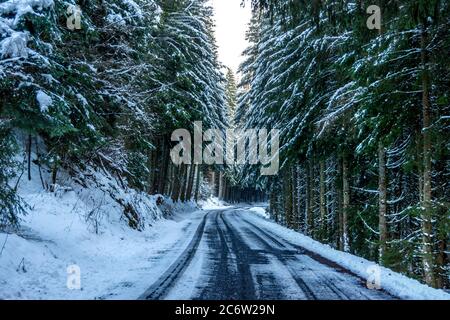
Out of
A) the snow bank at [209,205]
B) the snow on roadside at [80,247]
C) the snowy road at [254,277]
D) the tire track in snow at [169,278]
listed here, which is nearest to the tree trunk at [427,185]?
the snowy road at [254,277]

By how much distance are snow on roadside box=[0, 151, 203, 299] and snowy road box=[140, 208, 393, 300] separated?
0.50m

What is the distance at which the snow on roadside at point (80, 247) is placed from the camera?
20.3 feet

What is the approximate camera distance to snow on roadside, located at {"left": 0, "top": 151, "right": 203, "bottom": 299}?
619 centimetres

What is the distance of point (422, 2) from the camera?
6.75 meters

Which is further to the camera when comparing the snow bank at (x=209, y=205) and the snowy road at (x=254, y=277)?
the snow bank at (x=209, y=205)

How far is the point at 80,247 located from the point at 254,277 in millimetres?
4540

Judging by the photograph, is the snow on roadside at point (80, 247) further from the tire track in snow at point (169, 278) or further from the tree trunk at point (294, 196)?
the tree trunk at point (294, 196)

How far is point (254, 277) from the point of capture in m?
7.39

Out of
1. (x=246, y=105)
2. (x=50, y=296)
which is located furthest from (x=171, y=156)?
(x=50, y=296)

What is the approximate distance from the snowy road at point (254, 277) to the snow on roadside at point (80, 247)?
0.50 m

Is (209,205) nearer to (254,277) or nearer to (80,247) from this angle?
(80,247)

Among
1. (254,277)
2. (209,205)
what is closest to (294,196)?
(254,277)
